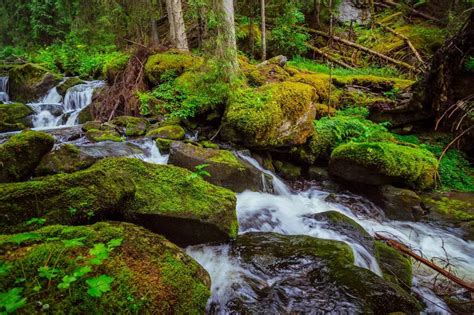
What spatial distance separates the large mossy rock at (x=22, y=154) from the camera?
13.3 ft

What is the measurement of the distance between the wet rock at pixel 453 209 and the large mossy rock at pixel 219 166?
3.70 m

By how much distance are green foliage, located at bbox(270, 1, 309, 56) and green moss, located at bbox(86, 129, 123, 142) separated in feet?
29.3

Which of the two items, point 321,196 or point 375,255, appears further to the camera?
point 321,196

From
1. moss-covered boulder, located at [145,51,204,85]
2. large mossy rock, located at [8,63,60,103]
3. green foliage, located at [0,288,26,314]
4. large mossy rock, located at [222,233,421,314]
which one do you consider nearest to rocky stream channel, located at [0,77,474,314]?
large mossy rock, located at [222,233,421,314]

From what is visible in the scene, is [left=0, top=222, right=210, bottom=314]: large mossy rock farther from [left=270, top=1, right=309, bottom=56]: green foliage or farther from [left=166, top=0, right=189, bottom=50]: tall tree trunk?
[left=270, top=1, right=309, bottom=56]: green foliage

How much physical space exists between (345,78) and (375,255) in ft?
26.3

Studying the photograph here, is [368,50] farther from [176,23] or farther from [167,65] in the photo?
[167,65]

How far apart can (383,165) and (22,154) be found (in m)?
6.78

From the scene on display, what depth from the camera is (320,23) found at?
16.5m

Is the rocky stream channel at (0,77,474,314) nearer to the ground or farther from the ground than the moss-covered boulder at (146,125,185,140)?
nearer to the ground

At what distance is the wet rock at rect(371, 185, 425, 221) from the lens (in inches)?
245

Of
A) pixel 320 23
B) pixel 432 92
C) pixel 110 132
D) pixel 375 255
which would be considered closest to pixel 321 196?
pixel 375 255

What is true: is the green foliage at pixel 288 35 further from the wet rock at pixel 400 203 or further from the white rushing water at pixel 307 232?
the wet rock at pixel 400 203

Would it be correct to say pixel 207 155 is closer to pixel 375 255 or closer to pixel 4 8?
pixel 375 255
